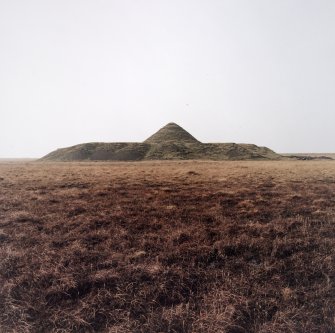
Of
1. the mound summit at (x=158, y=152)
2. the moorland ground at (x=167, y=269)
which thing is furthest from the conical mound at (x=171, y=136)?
the moorland ground at (x=167, y=269)

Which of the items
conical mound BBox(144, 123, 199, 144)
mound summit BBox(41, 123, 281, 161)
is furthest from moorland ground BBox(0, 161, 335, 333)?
conical mound BBox(144, 123, 199, 144)

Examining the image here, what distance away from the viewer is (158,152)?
103 meters

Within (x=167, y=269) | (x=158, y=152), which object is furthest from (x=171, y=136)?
(x=167, y=269)

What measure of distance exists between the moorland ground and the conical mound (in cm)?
11042

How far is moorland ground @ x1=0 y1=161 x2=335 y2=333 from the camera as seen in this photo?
5.18 metres

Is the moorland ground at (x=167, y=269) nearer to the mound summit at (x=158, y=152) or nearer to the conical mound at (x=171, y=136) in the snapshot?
the mound summit at (x=158, y=152)

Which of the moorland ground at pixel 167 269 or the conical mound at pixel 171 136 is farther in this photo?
the conical mound at pixel 171 136

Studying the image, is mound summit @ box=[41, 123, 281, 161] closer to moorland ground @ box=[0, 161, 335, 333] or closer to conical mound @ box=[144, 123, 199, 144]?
conical mound @ box=[144, 123, 199, 144]

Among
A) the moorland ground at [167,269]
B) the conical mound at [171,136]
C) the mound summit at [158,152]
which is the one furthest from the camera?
the conical mound at [171,136]

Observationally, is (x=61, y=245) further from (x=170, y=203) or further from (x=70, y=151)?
(x=70, y=151)

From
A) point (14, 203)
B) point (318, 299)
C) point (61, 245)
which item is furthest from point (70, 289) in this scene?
point (14, 203)

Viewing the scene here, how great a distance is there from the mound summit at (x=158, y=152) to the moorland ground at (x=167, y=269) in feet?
274

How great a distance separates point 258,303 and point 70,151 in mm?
107139

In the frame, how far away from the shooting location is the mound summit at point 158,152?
97.6 m
